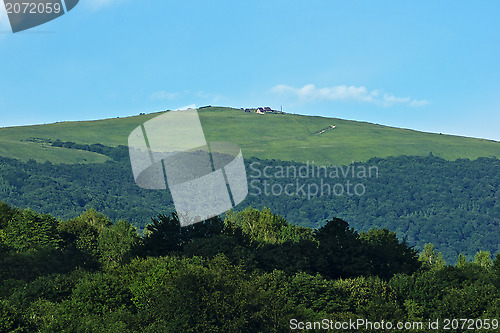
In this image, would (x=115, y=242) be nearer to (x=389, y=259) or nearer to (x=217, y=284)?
(x=389, y=259)

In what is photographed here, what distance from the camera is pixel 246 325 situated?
75562mm

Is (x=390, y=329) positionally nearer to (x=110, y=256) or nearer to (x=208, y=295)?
(x=208, y=295)

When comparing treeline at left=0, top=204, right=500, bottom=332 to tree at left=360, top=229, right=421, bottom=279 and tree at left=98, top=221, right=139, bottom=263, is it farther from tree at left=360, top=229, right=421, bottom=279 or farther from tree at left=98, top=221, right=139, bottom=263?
tree at left=98, top=221, right=139, bottom=263

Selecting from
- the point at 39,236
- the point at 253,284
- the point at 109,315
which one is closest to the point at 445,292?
the point at 253,284

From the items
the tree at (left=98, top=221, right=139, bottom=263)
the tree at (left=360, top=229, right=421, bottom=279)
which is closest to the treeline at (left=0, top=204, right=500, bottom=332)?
the tree at (left=360, top=229, right=421, bottom=279)

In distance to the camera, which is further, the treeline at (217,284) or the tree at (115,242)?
the tree at (115,242)

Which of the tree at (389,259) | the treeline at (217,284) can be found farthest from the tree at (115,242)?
the tree at (389,259)

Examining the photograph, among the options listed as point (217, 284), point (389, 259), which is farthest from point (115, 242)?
point (217, 284)

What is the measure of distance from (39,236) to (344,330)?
74.2 m

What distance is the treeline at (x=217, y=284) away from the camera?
74.8 m

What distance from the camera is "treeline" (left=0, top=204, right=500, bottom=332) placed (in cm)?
7475

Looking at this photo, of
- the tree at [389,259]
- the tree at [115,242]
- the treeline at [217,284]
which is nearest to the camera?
the treeline at [217,284]

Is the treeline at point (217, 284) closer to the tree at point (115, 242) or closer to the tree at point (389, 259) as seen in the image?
the tree at point (389, 259)

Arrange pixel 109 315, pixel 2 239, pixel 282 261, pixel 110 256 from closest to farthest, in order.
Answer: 1. pixel 109 315
2. pixel 282 261
3. pixel 2 239
4. pixel 110 256
